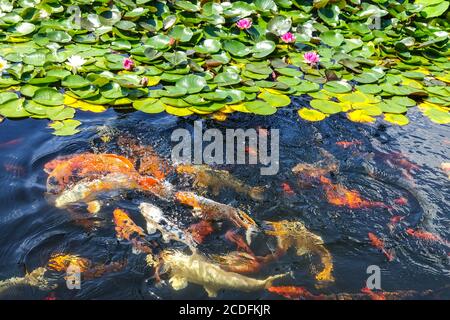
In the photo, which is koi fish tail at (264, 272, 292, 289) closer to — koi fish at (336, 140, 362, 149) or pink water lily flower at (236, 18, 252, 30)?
koi fish at (336, 140, 362, 149)

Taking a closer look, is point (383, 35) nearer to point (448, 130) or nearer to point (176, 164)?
point (448, 130)

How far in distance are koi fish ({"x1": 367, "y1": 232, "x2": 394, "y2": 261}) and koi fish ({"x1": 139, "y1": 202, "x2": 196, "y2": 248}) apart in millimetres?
1276

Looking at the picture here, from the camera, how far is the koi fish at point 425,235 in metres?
3.48

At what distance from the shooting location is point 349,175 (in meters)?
4.06

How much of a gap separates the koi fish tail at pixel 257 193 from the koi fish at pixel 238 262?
1.91 ft

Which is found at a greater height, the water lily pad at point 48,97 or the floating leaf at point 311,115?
the water lily pad at point 48,97

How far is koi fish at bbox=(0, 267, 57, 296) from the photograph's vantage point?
9.58ft

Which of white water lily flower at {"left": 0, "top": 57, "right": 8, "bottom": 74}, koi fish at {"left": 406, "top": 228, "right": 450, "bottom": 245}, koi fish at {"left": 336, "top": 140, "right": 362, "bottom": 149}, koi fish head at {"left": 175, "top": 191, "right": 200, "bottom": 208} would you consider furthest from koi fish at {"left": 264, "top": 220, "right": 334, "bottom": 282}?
white water lily flower at {"left": 0, "top": 57, "right": 8, "bottom": 74}

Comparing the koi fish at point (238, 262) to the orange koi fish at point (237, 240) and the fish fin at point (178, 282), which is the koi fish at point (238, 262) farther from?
the fish fin at point (178, 282)

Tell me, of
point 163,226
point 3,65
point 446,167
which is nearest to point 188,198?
point 163,226

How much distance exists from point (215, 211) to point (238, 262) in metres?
0.51

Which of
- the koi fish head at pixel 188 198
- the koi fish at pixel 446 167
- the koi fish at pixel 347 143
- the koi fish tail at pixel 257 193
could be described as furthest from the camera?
the koi fish at pixel 347 143

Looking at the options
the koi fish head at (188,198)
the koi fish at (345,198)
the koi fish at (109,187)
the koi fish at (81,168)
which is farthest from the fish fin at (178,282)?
the koi fish at (345,198)

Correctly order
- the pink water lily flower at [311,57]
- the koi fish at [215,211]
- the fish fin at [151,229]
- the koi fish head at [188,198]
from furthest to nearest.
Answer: the pink water lily flower at [311,57] < the koi fish head at [188,198] < the koi fish at [215,211] < the fish fin at [151,229]
